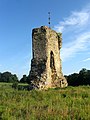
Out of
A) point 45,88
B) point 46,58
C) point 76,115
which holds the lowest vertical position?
point 76,115

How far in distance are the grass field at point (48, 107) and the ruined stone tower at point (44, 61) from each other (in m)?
2.42

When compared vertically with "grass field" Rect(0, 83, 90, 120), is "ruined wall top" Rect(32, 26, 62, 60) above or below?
above

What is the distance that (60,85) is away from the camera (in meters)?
17.2

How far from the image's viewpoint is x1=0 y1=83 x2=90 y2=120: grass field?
9.15 meters

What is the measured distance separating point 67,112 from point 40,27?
312 inches

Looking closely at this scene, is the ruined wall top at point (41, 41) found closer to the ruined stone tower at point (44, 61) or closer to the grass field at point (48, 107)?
the ruined stone tower at point (44, 61)

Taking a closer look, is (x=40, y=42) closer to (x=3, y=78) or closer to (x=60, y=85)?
(x=60, y=85)

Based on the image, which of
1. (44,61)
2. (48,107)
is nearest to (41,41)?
(44,61)

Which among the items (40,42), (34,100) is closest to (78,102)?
(34,100)

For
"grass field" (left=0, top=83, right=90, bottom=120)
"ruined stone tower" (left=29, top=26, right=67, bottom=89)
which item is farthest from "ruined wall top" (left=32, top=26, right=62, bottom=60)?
"grass field" (left=0, top=83, right=90, bottom=120)

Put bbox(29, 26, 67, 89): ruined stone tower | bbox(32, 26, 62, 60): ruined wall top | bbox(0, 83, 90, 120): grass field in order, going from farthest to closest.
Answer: bbox(32, 26, 62, 60): ruined wall top
bbox(29, 26, 67, 89): ruined stone tower
bbox(0, 83, 90, 120): grass field

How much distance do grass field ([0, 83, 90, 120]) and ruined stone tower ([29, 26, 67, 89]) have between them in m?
2.42

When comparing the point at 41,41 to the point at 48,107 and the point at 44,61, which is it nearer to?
the point at 44,61

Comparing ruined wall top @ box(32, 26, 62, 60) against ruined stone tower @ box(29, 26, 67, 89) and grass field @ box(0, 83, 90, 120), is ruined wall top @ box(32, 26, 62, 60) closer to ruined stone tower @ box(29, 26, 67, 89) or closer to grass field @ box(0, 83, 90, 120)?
ruined stone tower @ box(29, 26, 67, 89)
